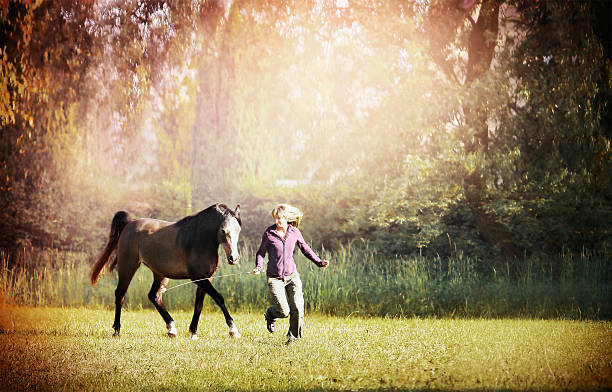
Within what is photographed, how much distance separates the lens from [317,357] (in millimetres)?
6043

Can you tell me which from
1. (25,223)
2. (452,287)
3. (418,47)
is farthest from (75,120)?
(452,287)

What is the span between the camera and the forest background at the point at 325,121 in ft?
39.4

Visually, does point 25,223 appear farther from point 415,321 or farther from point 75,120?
point 415,321

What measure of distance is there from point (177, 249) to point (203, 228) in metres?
0.53

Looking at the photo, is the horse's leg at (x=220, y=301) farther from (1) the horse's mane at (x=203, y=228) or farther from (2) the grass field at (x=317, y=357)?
(1) the horse's mane at (x=203, y=228)

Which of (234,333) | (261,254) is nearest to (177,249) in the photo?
(234,333)

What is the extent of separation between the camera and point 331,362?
585 centimetres

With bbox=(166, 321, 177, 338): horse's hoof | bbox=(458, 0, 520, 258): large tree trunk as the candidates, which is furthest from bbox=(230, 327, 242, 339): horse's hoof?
bbox=(458, 0, 520, 258): large tree trunk

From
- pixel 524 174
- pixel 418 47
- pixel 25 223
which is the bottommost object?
pixel 25 223

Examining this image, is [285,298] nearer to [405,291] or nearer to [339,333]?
[339,333]

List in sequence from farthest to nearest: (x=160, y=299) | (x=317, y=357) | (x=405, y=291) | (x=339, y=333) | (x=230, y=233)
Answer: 1. (x=405, y=291)
2. (x=160, y=299)
3. (x=339, y=333)
4. (x=230, y=233)
5. (x=317, y=357)

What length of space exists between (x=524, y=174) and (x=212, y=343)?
746cm

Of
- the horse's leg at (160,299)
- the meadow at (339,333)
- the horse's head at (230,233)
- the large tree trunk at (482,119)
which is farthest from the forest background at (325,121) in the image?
the horse's head at (230,233)

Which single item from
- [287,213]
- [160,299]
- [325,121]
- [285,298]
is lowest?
[160,299]
